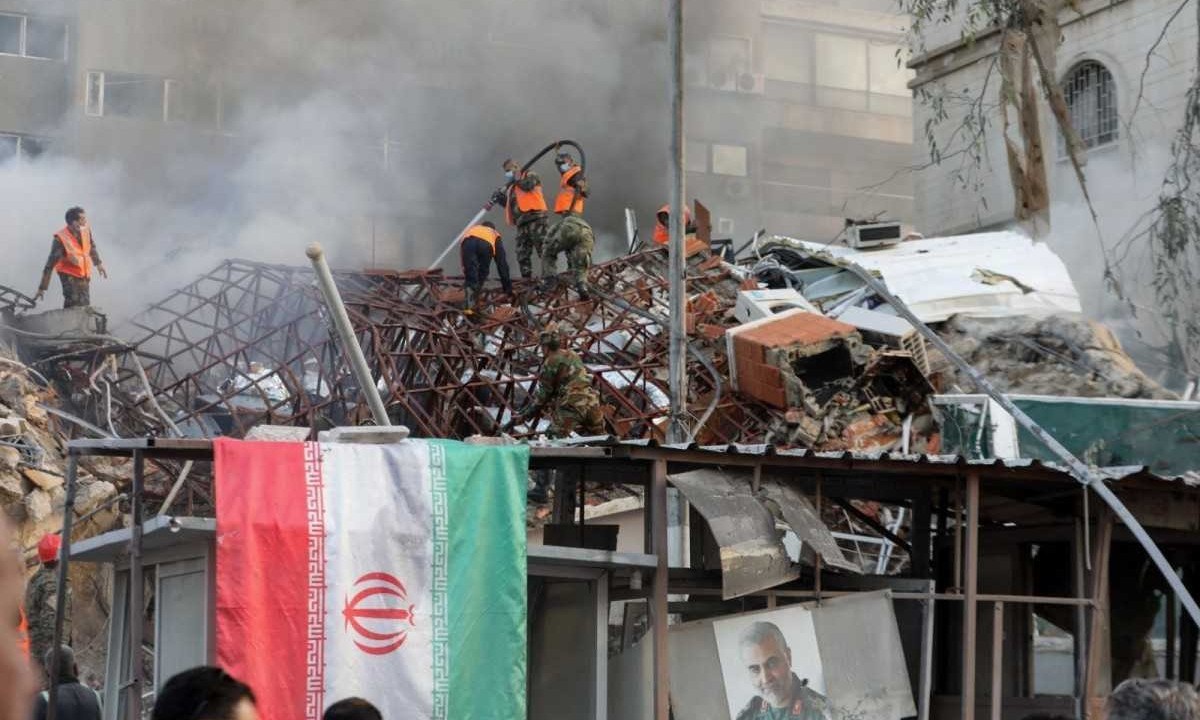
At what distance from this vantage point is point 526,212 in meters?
18.4

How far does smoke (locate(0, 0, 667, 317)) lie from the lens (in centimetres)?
2689

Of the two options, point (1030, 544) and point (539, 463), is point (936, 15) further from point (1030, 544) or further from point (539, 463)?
point (539, 463)

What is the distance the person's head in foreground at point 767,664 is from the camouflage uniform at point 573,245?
779cm

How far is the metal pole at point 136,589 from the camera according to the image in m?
8.69

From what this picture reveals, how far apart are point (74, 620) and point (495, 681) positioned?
8450mm

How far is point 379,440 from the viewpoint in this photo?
918 centimetres

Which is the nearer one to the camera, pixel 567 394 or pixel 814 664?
pixel 814 664

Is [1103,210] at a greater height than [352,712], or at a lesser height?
greater

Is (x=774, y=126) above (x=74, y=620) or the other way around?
above

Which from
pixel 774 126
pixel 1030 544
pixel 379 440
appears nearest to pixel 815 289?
pixel 1030 544

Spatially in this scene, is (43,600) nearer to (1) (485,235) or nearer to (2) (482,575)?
(1) (485,235)

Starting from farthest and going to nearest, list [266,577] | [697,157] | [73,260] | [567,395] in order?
[697,157] → [73,260] → [567,395] → [266,577]

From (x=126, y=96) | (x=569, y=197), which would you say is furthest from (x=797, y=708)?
(x=126, y=96)

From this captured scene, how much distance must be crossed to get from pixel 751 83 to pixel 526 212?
2386 cm
